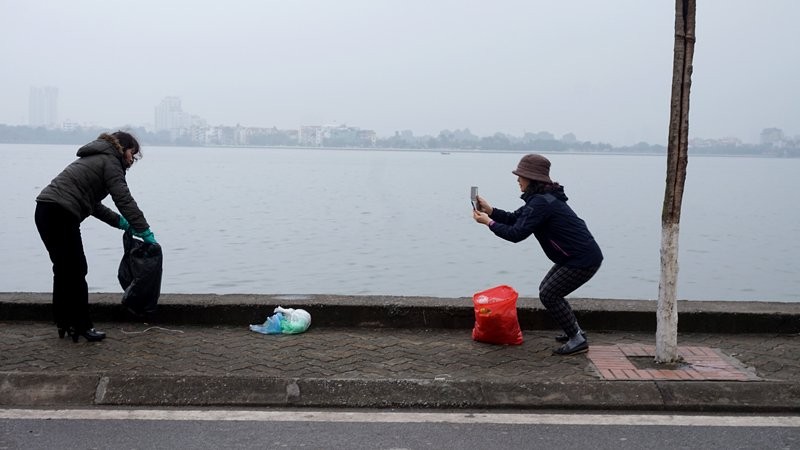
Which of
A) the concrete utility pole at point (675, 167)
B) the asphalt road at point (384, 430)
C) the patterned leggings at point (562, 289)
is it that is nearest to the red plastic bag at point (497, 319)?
the patterned leggings at point (562, 289)

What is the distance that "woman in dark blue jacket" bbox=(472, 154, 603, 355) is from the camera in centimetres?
623

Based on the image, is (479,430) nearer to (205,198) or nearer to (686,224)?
(686,224)

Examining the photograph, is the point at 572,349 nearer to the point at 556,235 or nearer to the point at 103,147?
the point at 556,235

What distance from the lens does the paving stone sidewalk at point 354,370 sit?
17.6 ft

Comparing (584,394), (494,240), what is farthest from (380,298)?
(494,240)

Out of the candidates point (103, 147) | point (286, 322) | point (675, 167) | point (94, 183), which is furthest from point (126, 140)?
point (675, 167)

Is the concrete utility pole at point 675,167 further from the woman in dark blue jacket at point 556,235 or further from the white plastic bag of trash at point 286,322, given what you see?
the white plastic bag of trash at point 286,322

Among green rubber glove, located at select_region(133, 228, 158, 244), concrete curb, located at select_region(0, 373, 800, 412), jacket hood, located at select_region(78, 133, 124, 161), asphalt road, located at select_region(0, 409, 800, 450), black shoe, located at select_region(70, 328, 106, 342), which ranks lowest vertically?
asphalt road, located at select_region(0, 409, 800, 450)

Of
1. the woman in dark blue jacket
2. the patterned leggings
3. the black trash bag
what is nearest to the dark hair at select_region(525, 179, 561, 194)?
the woman in dark blue jacket

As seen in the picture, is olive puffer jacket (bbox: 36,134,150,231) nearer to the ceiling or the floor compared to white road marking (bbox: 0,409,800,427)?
nearer to the ceiling

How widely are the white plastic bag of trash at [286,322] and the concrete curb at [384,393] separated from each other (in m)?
1.40

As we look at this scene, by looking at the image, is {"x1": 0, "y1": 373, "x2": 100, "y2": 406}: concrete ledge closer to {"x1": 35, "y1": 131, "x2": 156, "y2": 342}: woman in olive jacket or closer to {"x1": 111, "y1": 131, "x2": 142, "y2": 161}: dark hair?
{"x1": 35, "y1": 131, "x2": 156, "y2": 342}: woman in olive jacket

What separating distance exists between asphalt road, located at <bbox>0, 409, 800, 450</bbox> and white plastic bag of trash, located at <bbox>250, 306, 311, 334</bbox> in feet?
5.50

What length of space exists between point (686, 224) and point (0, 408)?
3408 centimetres
